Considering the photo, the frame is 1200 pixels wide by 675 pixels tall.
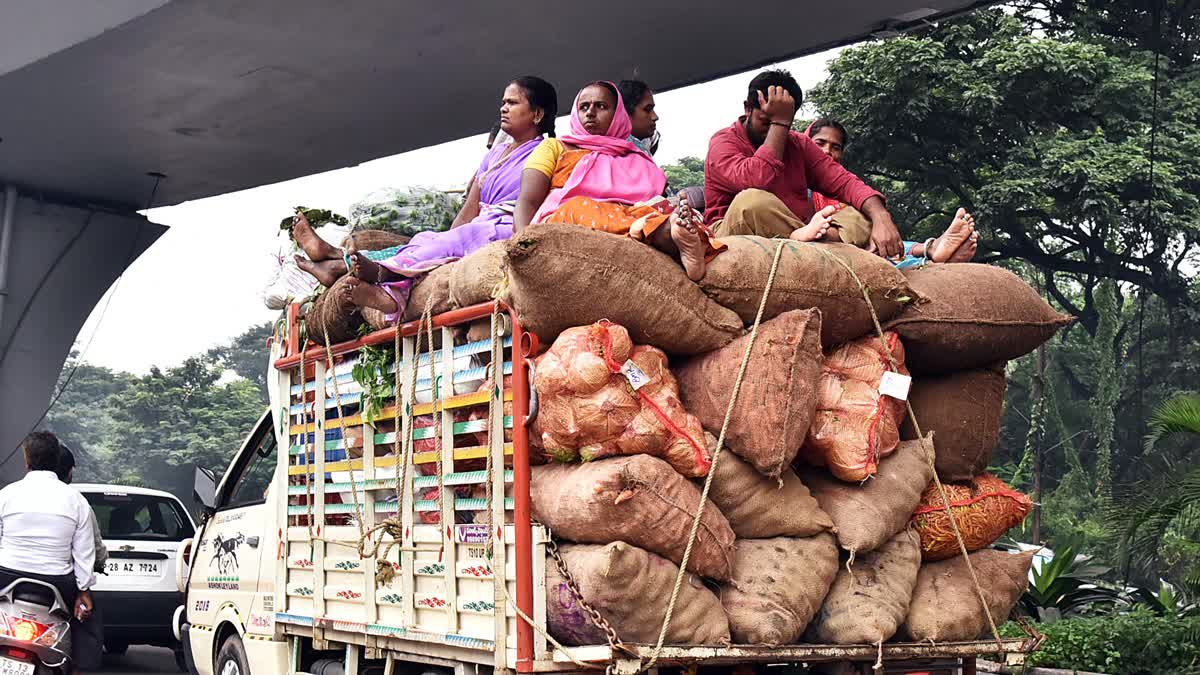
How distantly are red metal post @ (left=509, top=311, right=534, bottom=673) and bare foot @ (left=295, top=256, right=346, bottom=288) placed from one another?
4.47 ft

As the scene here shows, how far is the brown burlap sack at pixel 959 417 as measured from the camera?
4766 mm

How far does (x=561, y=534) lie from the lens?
3887 millimetres

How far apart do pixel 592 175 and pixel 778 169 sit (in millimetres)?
826

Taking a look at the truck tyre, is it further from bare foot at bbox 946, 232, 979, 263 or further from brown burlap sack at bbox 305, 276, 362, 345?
bare foot at bbox 946, 232, 979, 263

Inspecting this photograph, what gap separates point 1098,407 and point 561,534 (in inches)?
571

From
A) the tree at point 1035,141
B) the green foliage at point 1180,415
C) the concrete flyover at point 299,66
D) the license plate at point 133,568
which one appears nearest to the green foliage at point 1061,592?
the green foliage at point 1180,415

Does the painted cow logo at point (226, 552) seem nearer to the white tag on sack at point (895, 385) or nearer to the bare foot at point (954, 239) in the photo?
the white tag on sack at point (895, 385)

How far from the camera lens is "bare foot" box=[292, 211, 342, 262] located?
16.9 feet

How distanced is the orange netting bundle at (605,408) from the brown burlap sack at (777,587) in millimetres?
339

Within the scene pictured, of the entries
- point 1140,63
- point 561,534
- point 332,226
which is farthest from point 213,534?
point 1140,63

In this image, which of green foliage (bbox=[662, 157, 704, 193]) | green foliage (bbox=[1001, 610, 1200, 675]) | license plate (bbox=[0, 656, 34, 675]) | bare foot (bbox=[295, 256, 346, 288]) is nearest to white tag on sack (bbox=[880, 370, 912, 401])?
bare foot (bbox=[295, 256, 346, 288])

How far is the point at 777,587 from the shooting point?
396 centimetres

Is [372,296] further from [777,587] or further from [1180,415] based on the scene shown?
[1180,415]

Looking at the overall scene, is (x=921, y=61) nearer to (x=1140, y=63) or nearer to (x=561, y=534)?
(x=1140, y=63)
